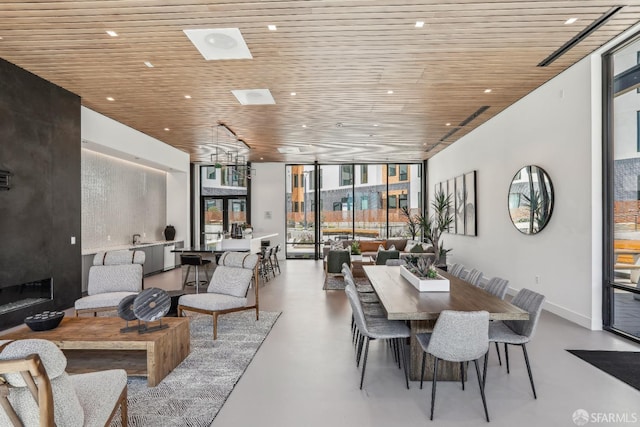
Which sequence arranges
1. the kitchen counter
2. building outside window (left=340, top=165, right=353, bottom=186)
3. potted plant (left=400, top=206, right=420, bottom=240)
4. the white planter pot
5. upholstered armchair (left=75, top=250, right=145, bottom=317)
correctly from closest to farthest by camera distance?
the white planter pot < upholstered armchair (left=75, top=250, right=145, bottom=317) < the kitchen counter < potted plant (left=400, top=206, right=420, bottom=240) < building outside window (left=340, top=165, right=353, bottom=186)

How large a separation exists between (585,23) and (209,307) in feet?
17.4

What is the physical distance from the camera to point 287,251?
1322 centimetres

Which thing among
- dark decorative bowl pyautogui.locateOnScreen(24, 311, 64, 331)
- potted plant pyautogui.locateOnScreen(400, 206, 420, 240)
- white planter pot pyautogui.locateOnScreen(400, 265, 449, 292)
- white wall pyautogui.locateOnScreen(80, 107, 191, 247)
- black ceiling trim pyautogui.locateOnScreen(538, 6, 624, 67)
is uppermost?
black ceiling trim pyautogui.locateOnScreen(538, 6, 624, 67)

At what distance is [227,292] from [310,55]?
3.32 m

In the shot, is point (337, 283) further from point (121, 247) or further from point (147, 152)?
point (147, 152)

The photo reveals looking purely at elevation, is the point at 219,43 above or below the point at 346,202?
above

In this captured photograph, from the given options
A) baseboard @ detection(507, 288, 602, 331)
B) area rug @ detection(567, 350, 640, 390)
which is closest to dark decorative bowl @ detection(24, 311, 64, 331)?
area rug @ detection(567, 350, 640, 390)

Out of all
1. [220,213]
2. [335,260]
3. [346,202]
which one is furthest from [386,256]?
[220,213]

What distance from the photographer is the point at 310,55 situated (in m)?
4.61

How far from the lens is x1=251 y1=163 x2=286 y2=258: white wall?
13008 millimetres

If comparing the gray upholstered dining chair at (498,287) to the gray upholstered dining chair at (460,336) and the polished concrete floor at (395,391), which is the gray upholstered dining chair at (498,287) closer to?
the polished concrete floor at (395,391)

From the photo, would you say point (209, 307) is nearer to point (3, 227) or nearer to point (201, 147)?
point (3, 227)

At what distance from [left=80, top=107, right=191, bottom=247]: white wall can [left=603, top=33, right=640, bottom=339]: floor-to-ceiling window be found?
320 inches

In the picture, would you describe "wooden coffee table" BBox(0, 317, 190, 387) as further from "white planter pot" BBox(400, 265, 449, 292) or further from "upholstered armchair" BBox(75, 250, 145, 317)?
"white planter pot" BBox(400, 265, 449, 292)
